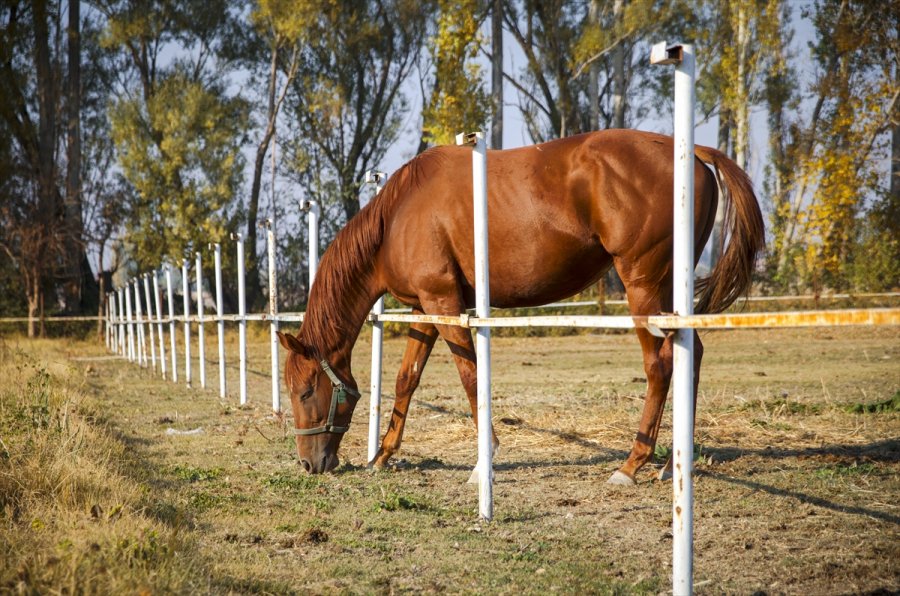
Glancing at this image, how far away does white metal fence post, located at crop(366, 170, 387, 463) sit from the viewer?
213 inches

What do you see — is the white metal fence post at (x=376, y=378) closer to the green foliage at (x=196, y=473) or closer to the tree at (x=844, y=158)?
the green foliage at (x=196, y=473)

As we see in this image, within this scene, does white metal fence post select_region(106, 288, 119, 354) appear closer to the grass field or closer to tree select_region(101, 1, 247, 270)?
tree select_region(101, 1, 247, 270)

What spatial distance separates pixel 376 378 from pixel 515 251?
142 centimetres

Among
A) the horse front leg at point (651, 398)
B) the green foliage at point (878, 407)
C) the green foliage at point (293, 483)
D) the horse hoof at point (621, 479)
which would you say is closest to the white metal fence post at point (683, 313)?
the horse hoof at point (621, 479)

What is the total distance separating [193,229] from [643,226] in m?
22.9

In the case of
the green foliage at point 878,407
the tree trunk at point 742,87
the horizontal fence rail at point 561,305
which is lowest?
the green foliage at point 878,407

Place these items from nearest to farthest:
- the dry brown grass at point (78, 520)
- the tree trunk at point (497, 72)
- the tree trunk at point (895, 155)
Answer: the dry brown grass at point (78, 520) → the tree trunk at point (497, 72) → the tree trunk at point (895, 155)

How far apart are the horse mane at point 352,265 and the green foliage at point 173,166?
20.9 meters

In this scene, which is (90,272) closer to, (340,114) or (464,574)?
(340,114)

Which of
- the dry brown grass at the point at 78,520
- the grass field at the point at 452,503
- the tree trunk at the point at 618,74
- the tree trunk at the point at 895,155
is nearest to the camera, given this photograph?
the dry brown grass at the point at 78,520

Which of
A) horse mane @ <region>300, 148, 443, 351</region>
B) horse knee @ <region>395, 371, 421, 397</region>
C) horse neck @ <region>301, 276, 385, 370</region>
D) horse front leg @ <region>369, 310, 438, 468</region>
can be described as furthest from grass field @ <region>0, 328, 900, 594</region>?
horse mane @ <region>300, 148, 443, 351</region>

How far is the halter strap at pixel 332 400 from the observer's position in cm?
498

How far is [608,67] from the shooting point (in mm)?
30828

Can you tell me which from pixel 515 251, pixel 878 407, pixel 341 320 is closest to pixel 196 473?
pixel 341 320
